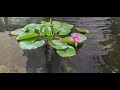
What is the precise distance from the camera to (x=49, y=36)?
1118mm

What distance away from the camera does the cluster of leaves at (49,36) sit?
103cm

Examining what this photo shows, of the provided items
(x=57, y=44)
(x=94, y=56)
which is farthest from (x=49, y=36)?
(x=94, y=56)

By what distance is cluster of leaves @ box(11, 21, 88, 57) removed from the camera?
3.39ft

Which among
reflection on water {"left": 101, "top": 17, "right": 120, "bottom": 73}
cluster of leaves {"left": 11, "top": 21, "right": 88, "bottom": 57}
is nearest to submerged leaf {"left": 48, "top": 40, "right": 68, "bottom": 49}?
cluster of leaves {"left": 11, "top": 21, "right": 88, "bottom": 57}

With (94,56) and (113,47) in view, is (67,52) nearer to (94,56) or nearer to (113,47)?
(94,56)

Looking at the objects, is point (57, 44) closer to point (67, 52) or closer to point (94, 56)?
point (67, 52)

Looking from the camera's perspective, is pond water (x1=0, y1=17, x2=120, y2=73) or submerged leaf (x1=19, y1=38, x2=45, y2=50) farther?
submerged leaf (x1=19, y1=38, x2=45, y2=50)

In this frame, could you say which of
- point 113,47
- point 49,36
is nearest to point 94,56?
point 113,47

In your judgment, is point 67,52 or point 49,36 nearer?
point 67,52

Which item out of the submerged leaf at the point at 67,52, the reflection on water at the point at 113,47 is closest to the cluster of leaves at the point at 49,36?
the submerged leaf at the point at 67,52

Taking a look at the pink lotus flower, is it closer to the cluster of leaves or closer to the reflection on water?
the cluster of leaves
